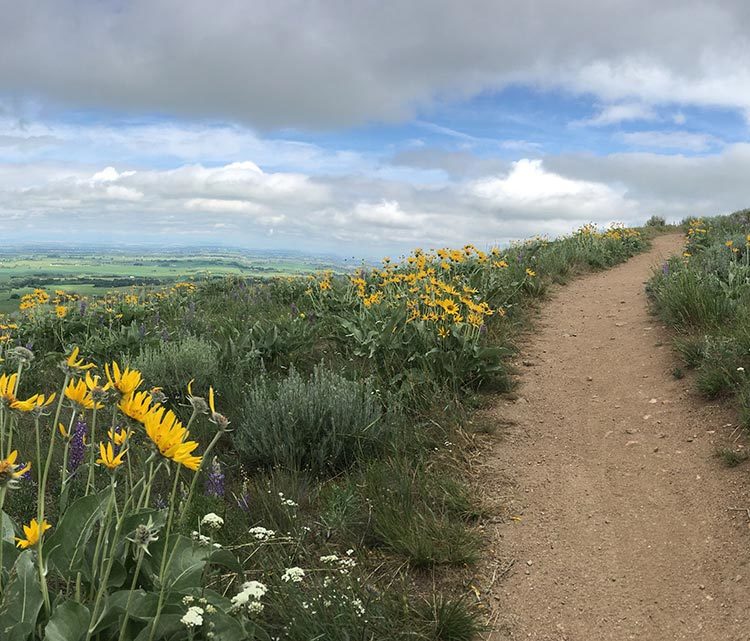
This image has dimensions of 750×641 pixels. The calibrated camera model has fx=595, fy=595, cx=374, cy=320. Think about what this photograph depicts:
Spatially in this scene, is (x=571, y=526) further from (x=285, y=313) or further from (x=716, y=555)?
(x=285, y=313)

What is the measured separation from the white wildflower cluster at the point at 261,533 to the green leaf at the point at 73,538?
2.93ft

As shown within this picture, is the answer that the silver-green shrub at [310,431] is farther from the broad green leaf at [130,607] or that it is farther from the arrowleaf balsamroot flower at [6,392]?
the arrowleaf balsamroot flower at [6,392]

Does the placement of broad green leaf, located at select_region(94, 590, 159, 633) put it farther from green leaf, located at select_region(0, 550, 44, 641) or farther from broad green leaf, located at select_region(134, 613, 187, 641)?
green leaf, located at select_region(0, 550, 44, 641)

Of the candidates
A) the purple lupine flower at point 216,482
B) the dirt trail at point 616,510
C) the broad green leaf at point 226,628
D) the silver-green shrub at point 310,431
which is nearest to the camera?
the broad green leaf at point 226,628

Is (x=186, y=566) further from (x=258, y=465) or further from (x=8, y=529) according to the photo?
(x=258, y=465)

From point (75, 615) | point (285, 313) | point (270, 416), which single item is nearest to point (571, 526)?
point (270, 416)

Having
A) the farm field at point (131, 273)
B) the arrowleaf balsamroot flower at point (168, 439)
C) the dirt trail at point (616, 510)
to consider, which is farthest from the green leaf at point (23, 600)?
the farm field at point (131, 273)

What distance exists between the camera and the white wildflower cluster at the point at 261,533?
285cm

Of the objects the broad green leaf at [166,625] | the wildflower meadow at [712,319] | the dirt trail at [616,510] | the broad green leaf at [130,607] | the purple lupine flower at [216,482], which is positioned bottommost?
the dirt trail at [616,510]

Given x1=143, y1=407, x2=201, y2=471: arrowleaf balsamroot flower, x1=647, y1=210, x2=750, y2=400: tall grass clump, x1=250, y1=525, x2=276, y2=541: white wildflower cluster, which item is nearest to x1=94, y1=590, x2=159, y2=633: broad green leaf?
x1=143, y1=407, x2=201, y2=471: arrowleaf balsamroot flower

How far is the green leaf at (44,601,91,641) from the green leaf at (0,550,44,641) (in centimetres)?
8

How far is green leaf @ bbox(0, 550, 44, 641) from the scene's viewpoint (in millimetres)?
1785

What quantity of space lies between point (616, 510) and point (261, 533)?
92.8 inches

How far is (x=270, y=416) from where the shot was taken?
4.34 metres
